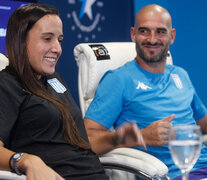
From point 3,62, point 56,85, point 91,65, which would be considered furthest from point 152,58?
point 3,62

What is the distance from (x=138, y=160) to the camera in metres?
1.78

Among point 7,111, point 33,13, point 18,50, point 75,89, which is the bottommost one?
point 75,89

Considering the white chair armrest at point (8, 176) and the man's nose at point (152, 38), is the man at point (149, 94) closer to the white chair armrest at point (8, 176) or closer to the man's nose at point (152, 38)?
the man's nose at point (152, 38)

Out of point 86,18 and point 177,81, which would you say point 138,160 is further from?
point 86,18

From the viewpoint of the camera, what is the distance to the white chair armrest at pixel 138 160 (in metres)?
1.70

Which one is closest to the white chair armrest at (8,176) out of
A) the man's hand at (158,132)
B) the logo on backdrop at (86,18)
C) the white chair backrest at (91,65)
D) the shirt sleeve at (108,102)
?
the man's hand at (158,132)

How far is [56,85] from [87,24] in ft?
5.58

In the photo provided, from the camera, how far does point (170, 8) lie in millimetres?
3656

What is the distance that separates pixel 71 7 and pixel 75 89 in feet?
2.21

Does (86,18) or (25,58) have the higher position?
(86,18)

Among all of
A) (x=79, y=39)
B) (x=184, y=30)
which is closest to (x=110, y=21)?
(x=79, y=39)

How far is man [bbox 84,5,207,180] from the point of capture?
206cm

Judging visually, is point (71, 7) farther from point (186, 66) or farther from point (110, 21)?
point (186, 66)

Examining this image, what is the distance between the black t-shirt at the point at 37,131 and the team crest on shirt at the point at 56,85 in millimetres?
206
